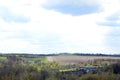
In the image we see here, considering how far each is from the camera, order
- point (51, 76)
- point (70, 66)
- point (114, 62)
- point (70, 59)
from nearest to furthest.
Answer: point (51, 76)
point (114, 62)
point (70, 66)
point (70, 59)

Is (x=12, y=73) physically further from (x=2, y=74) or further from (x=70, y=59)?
(x=70, y=59)

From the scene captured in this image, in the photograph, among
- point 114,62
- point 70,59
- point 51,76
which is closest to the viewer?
point 51,76

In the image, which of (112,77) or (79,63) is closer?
(112,77)

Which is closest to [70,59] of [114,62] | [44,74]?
[114,62]

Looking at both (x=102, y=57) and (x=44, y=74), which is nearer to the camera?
(x=44, y=74)

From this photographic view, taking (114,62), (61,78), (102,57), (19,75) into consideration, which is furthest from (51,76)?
(102,57)

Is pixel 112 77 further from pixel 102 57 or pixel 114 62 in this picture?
pixel 102 57

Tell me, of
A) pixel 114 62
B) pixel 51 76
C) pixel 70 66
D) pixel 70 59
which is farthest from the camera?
pixel 70 59

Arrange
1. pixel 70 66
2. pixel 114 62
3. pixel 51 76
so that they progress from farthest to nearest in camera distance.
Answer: pixel 70 66 < pixel 114 62 < pixel 51 76
